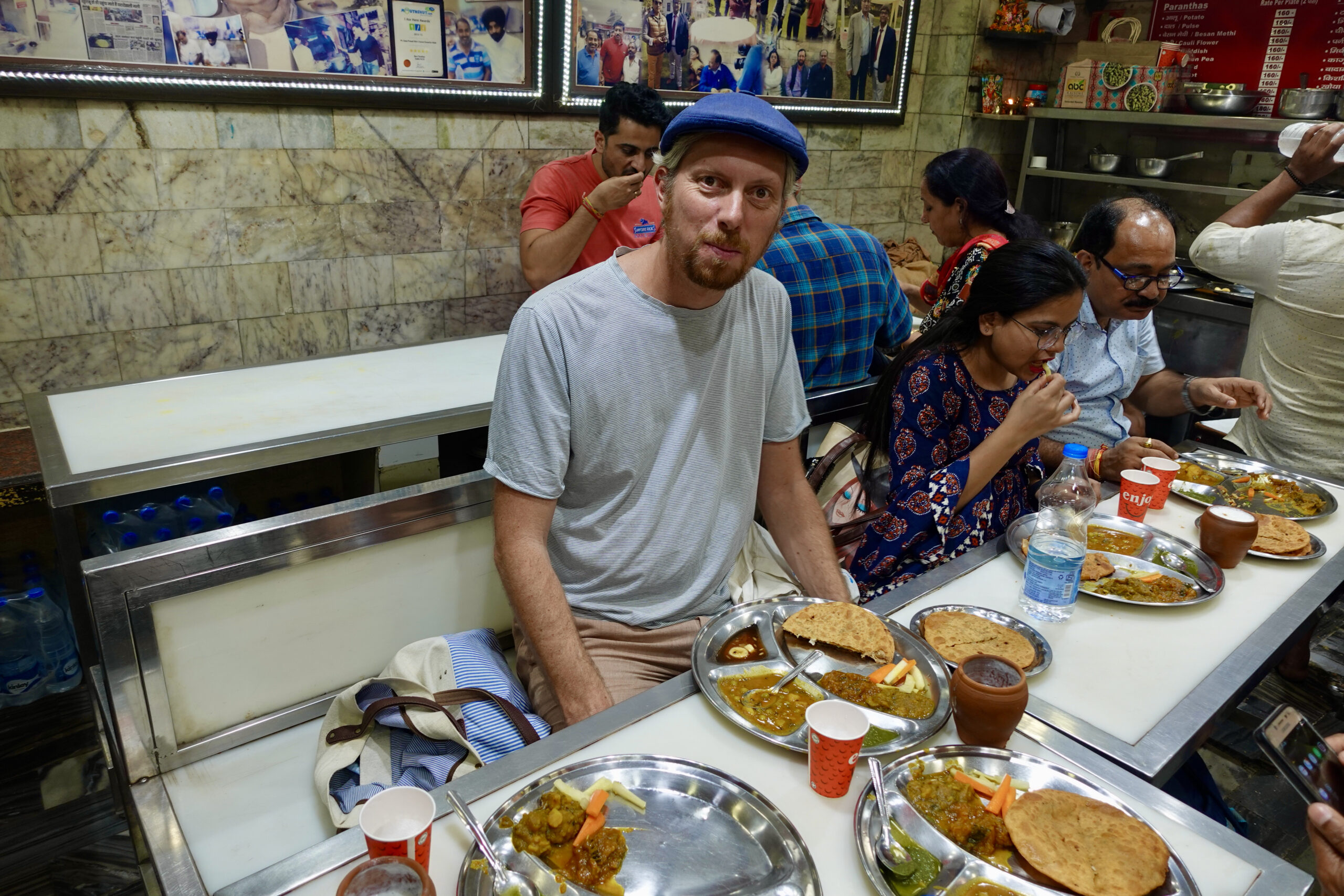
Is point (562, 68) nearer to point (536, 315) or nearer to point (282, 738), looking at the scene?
point (536, 315)

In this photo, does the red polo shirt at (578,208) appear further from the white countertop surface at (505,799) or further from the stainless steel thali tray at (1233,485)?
the white countertop surface at (505,799)

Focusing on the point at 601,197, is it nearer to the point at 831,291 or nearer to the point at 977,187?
the point at 831,291

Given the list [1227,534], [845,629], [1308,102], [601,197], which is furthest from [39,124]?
[1308,102]

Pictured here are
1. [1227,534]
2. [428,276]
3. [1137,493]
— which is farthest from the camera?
[428,276]

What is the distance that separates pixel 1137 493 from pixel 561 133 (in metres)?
3.18

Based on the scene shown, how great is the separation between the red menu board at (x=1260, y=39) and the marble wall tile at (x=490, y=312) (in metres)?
4.78

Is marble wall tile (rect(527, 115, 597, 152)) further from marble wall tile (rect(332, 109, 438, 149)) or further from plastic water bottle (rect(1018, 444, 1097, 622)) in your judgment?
plastic water bottle (rect(1018, 444, 1097, 622))

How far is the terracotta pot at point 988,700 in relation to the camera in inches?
48.5

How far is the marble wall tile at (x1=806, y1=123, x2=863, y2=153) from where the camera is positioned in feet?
17.4

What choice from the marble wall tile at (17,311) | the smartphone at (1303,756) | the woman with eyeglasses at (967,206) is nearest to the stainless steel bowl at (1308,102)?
the woman with eyeglasses at (967,206)

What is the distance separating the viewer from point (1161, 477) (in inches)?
86.3

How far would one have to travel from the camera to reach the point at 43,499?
10.2ft

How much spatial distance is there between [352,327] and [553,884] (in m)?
3.36

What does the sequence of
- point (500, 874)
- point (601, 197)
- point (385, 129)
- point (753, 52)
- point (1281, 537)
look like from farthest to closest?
1. point (753, 52)
2. point (385, 129)
3. point (601, 197)
4. point (1281, 537)
5. point (500, 874)
